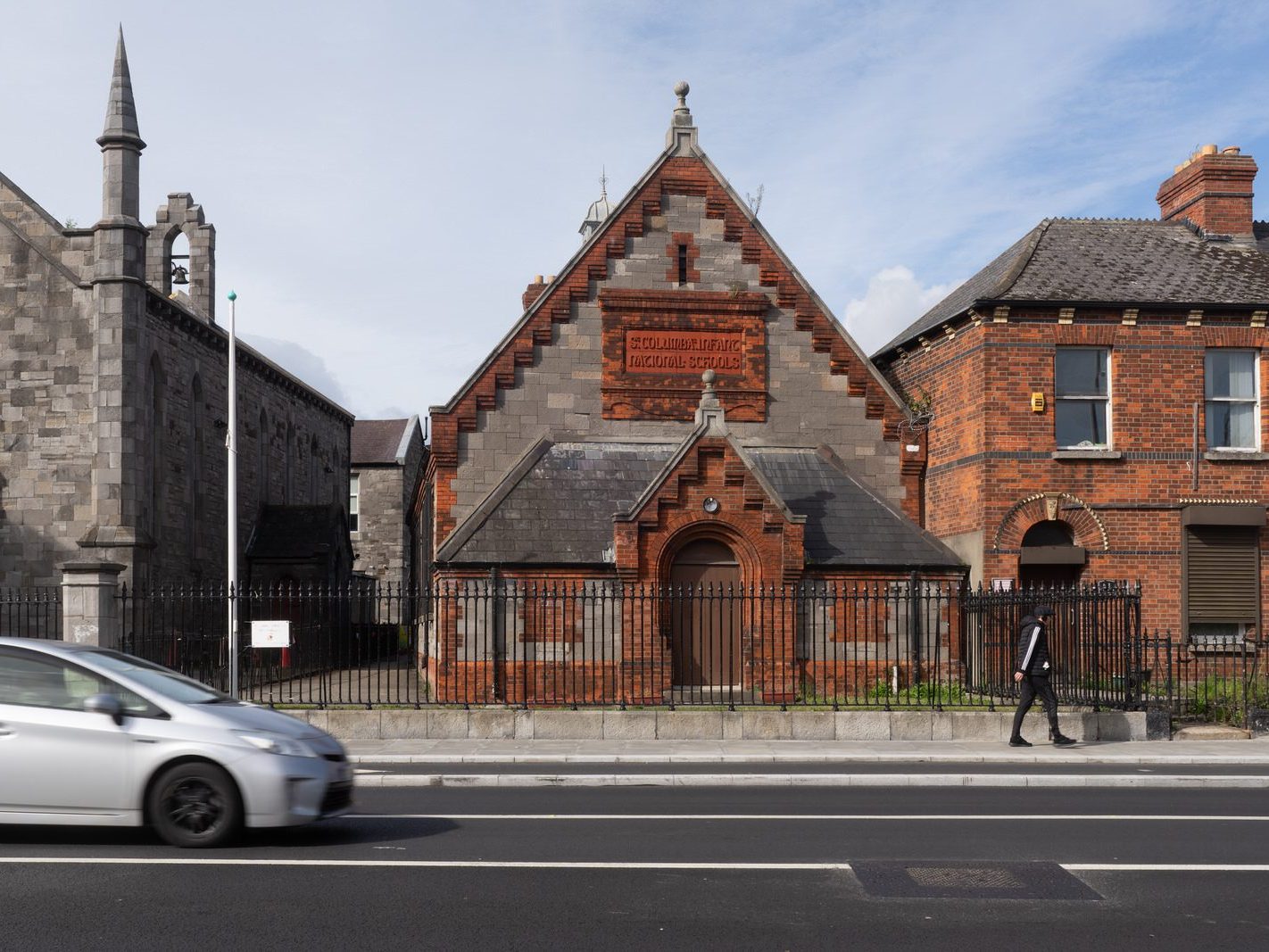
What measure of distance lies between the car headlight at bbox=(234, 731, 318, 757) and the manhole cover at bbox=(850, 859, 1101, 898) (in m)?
3.89

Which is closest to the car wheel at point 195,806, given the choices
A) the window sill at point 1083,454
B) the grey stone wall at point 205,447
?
the window sill at point 1083,454

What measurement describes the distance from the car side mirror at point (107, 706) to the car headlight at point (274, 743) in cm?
82

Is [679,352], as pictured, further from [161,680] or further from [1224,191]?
[161,680]

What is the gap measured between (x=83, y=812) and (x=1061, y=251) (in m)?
21.7

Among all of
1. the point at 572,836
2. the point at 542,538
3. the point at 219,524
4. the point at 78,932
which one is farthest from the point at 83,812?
the point at 219,524

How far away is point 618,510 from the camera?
957 inches

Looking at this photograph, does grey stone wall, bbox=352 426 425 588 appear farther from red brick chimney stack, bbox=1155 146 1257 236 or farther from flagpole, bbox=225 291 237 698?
red brick chimney stack, bbox=1155 146 1257 236

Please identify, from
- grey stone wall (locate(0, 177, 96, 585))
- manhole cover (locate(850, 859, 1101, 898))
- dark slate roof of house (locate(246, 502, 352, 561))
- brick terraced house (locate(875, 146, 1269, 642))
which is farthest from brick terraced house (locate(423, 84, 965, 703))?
manhole cover (locate(850, 859, 1101, 898))

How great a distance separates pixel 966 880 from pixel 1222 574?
59.4 feet

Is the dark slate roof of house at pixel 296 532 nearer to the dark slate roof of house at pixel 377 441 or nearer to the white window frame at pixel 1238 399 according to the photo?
the dark slate roof of house at pixel 377 441

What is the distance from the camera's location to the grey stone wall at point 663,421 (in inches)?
1025

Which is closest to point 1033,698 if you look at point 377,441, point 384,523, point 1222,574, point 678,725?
point 678,725

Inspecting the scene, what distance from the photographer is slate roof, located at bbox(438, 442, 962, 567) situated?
922 inches

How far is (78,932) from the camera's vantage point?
23.4 feet
